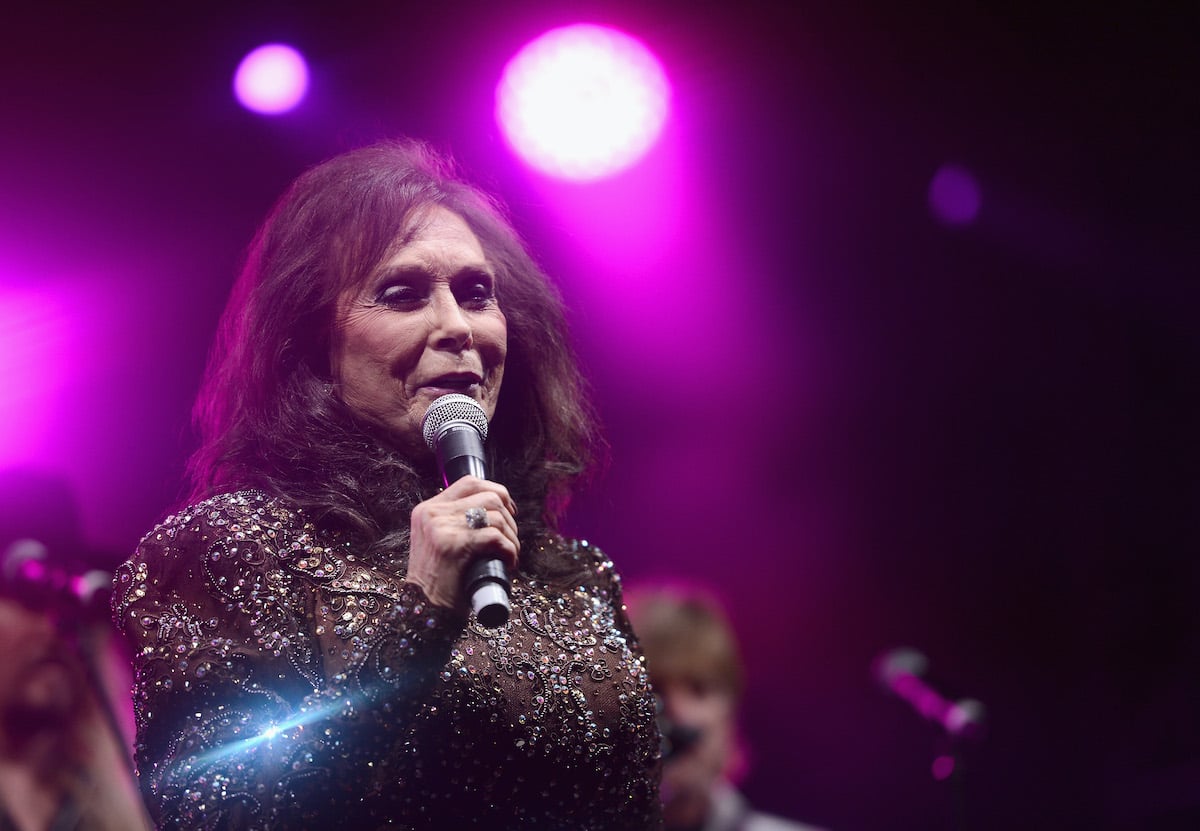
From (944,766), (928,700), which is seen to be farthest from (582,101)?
(944,766)

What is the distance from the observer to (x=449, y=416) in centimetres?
154

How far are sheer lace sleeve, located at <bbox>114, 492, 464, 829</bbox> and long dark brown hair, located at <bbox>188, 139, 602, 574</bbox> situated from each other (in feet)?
0.55

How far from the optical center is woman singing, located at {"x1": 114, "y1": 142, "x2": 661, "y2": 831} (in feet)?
4.47

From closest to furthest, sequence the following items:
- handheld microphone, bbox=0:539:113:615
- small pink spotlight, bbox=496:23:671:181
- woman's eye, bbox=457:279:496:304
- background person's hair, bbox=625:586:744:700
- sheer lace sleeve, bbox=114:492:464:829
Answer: sheer lace sleeve, bbox=114:492:464:829 < woman's eye, bbox=457:279:496:304 < handheld microphone, bbox=0:539:113:615 < small pink spotlight, bbox=496:23:671:181 < background person's hair, bbox=625:586:744:700

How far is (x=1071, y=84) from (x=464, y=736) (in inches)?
129

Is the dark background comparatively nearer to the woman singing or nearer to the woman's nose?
the woman singing

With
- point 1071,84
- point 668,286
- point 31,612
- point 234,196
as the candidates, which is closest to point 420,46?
point 234,196

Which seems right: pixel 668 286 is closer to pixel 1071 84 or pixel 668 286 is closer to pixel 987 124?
pixel 987 124

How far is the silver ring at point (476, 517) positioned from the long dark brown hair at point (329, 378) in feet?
1.06

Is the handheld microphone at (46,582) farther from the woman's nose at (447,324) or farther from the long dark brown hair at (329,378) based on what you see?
the woman's nose at (447,324)

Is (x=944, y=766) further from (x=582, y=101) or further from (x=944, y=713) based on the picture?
(x=582, y=101)

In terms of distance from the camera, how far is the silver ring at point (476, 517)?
131 cm

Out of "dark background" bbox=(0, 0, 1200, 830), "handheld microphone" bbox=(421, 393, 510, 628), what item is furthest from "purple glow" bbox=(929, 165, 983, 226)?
"handheld microphone" bbox=(421, 393, 510, 628)

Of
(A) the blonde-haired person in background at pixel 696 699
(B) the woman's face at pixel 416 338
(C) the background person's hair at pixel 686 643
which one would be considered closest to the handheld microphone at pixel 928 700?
(A) the blonde-haired person in background at pixel 696 699
